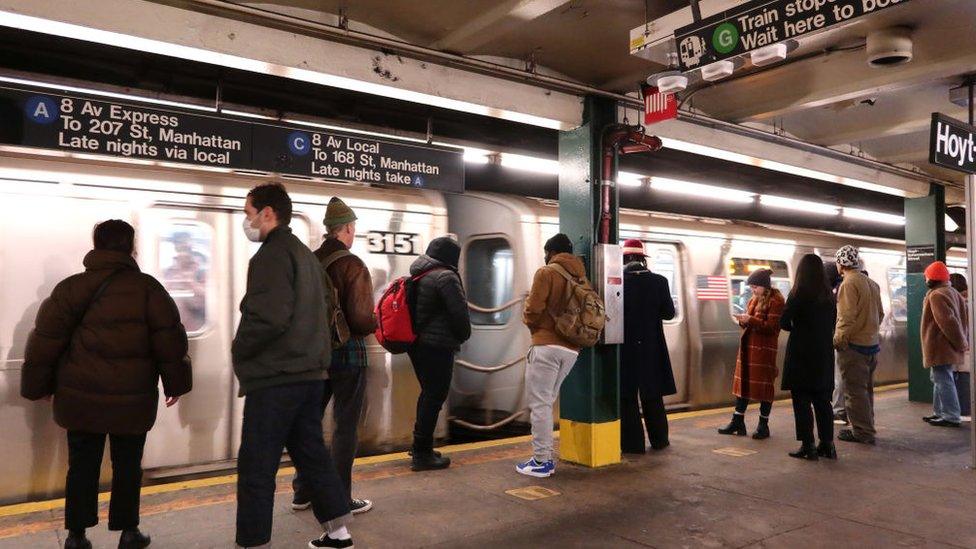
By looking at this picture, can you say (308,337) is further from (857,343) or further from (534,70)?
(857,343)

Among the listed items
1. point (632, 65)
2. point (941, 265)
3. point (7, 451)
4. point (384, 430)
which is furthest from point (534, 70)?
point (941, 265)

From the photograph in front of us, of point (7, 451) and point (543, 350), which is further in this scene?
point (543, 350)

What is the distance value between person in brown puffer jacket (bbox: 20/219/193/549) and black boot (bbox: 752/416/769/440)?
5121 millimetres

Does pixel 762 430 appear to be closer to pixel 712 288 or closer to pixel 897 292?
pixel 712 288

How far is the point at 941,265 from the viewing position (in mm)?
7395

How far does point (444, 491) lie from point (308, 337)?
204cm

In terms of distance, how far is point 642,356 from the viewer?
6.14 m

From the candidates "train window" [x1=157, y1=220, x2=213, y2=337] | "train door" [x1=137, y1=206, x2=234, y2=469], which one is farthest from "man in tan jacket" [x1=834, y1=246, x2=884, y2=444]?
"train window" [x1=157, y1=220, x2=213, y2=337]

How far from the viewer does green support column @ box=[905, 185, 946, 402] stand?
9078mm

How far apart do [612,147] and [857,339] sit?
285 cm

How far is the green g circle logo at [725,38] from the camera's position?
413 centimetres

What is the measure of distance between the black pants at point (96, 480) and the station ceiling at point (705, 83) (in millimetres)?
2615

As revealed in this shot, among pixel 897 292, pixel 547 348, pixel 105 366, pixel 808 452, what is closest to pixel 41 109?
pixel 105 366

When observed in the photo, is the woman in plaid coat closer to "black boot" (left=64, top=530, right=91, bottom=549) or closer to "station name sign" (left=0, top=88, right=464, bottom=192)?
"station name sign" (left=0, top=88, right=464, bottom=192)
